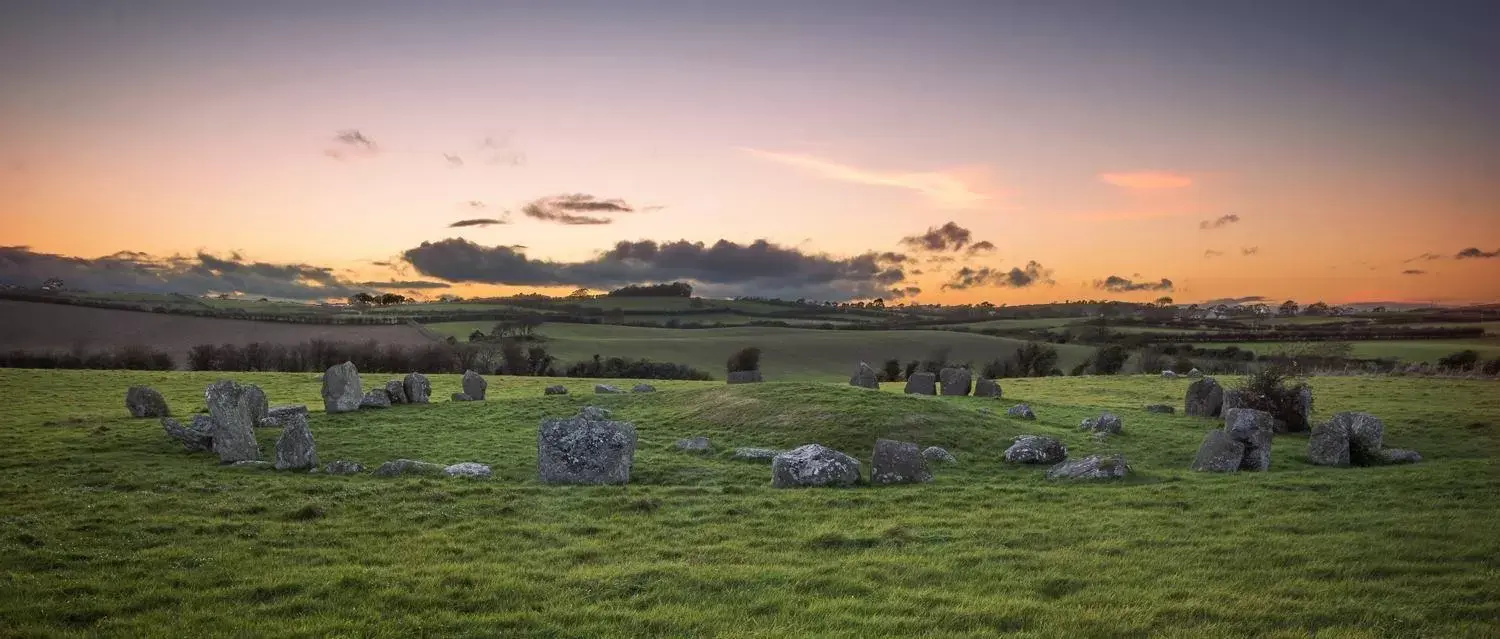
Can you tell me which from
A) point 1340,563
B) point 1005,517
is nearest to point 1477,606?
point 1340,563

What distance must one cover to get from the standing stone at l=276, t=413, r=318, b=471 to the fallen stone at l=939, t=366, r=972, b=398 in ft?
110

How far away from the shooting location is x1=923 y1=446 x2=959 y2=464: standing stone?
23.9 metres

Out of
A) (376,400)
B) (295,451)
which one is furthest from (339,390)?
(295,451)

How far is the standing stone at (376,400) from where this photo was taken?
123 feet

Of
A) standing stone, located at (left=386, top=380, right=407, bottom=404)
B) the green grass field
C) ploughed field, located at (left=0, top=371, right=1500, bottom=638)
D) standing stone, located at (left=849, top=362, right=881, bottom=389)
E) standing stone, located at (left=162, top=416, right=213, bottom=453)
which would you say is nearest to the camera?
ploughed field, located at (left=0, top=371, right=1500, bottom=638)

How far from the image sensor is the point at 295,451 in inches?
853

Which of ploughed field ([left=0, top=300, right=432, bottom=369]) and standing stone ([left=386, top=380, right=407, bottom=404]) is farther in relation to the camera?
ploughed field ([left=0, top=300, right=432, bottom=369])

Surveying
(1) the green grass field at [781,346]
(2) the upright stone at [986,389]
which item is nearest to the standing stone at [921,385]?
(2) the upright stone at [986,389]

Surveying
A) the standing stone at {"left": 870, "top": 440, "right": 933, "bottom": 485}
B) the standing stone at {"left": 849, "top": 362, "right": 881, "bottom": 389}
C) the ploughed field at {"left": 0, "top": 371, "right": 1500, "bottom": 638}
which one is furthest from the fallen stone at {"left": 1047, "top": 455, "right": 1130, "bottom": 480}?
the standing stone at {"left": 849, "top": 362, "right": 881, "bottom": 389}

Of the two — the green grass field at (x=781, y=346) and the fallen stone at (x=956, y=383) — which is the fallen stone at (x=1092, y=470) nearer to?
the fallen stone at (x=956, y=383)

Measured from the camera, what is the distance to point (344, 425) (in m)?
32.1

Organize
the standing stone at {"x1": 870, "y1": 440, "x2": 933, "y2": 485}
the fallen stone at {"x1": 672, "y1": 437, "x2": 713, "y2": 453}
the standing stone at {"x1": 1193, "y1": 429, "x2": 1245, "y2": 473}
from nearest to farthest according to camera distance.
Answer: the standing stone at {"x1": 870, "y1": 440, "x2": 933, "y2": 485} → the standing stone at {"x1": 1193, "y1": 429, "x2": 1245, "y2": 473} → the fallen stone at {"x1": 672, "y1": 437, "x2": 713, "y2": 453}

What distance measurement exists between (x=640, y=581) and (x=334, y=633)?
388cm

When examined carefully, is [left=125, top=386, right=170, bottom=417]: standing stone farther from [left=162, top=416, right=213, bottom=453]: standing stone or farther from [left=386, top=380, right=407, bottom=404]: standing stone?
[left=162, top=416, right=213, bottom=453]: standing stone
